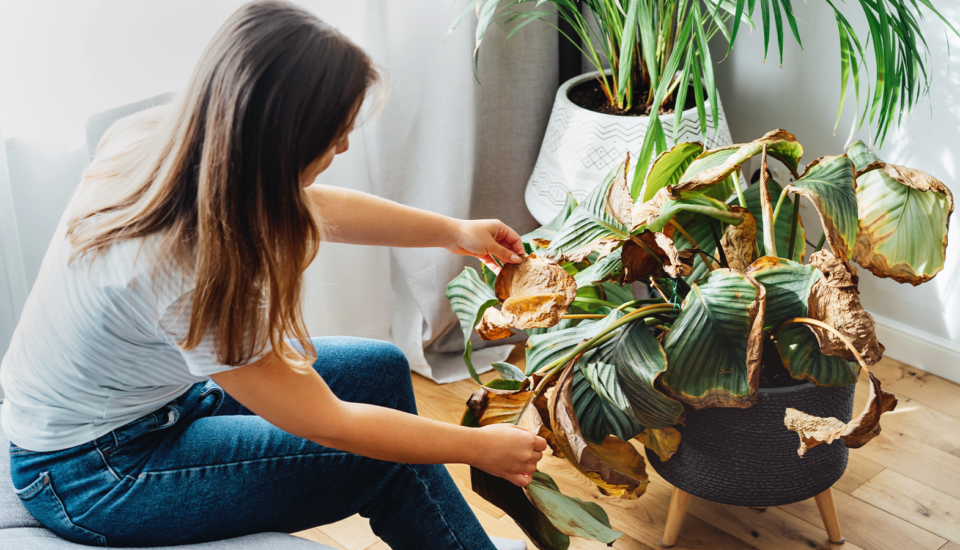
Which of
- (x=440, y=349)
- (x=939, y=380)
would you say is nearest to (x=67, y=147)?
(x=440, y=349)

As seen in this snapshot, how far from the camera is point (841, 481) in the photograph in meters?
1.34

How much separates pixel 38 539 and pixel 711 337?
751mm

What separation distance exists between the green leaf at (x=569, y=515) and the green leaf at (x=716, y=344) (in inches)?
7.3

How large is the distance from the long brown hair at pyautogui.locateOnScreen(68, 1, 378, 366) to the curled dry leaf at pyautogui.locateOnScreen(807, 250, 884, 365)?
1.85 ft

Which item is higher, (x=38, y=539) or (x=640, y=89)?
(x=640, y=89)

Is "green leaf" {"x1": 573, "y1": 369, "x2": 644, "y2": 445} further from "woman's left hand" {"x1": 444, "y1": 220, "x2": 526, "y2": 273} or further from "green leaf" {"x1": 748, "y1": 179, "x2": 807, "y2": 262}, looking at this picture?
"green leaf" {"x1": 748, "y1": 179, "x2": 807, "y2": 262}

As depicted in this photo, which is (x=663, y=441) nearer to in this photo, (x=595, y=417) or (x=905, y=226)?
(x=595, y=417)

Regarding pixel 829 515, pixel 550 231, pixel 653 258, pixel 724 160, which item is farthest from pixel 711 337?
pixel 829 515

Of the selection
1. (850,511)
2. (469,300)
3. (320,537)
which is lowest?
(320,537)

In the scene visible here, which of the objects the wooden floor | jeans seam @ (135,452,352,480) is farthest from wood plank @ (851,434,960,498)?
jeans seam @ (135,452,352,480)

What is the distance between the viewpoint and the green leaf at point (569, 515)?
893 millimetres

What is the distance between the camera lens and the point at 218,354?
0.68 meters

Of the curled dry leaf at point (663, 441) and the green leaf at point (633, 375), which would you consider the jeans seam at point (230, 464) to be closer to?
the green leaf at point (633, 375)

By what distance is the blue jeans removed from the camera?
2.58 ft
